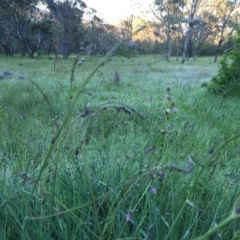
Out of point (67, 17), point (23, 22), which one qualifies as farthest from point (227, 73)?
point (23, 22)

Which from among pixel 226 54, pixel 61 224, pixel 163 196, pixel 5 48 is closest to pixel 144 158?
pixel 163 196

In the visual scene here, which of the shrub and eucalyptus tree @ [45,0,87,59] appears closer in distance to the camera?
the shrub

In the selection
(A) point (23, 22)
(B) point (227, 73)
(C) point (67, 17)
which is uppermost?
(C) point (67, 17)

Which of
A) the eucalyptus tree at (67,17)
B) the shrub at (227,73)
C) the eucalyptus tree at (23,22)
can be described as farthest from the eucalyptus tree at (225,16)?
the shrub at (227,73)

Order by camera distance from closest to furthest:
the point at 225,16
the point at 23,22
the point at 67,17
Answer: the point at 67,17
the point at 23,22
the point at 225,16

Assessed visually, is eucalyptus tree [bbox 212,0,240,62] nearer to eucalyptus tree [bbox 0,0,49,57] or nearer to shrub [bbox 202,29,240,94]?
eucalyptus tree [bbox 0,0,49,57]

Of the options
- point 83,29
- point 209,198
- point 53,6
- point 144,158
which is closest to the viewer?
point 209,198

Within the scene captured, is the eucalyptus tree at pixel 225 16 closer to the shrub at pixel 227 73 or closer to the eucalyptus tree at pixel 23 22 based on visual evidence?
the eucalyptus tree at pixel 23 22

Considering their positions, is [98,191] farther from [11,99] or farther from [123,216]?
[11,99]

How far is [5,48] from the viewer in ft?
118

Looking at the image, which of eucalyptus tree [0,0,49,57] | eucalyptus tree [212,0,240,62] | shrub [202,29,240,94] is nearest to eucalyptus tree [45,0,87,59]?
eucalyptus tree [0,0,49,57]

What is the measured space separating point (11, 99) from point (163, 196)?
15.0ft

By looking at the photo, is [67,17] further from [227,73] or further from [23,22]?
[227,73]

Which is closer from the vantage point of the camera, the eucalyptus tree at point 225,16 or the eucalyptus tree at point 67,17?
the eucalyptus tree at point 67,17
